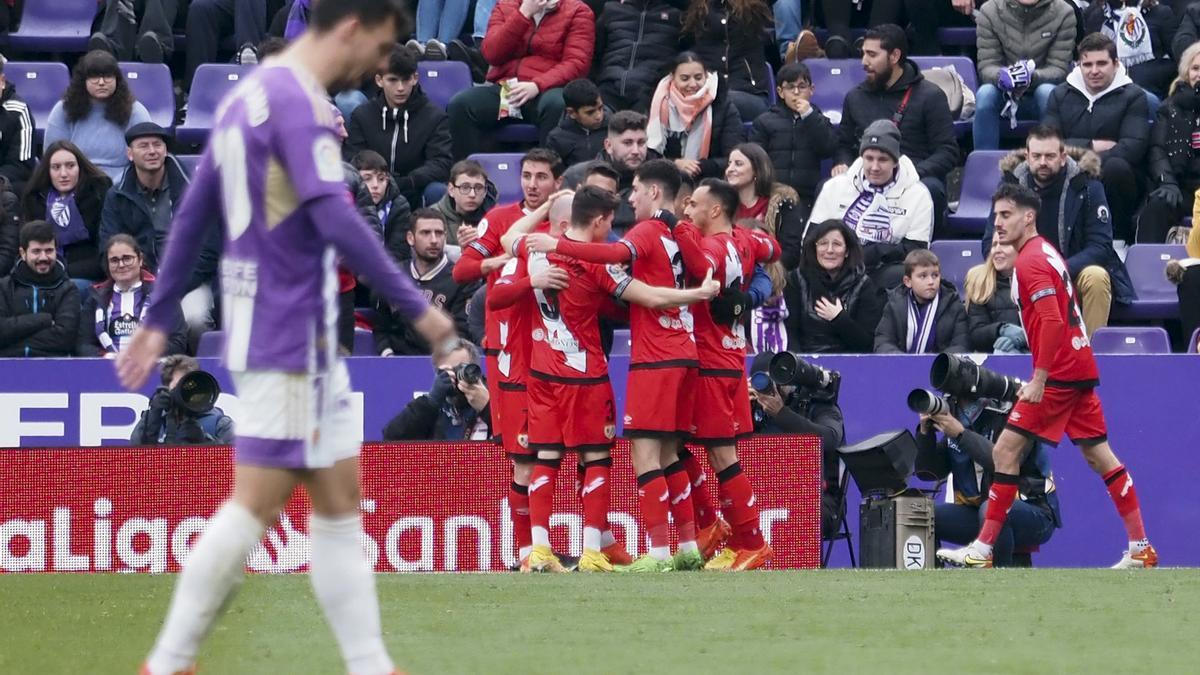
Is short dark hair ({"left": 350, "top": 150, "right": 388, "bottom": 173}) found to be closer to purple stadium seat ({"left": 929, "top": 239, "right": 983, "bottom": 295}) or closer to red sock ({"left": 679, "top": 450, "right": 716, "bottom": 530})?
red sock ({"left": 679, "top": 450, "right": 716, "bottom": 530})

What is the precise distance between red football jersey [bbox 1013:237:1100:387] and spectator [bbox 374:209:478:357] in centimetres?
379

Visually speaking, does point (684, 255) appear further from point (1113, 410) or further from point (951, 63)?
point (951, 63)

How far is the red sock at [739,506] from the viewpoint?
10.1 metres

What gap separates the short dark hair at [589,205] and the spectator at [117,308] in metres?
3.68

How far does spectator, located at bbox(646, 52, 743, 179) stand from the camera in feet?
45.4

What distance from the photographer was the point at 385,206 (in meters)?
13.4

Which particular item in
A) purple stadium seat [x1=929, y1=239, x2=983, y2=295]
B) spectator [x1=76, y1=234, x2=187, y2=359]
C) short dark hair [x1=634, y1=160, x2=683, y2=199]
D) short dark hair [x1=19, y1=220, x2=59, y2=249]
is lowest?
spectator [x1=76, y1=234, x2=187, y2=359]

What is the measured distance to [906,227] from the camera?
43.8ft

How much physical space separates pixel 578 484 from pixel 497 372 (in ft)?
2.65

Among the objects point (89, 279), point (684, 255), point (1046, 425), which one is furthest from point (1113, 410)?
point (89, 279)

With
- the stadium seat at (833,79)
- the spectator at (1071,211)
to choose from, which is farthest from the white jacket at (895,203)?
the stadium seat at (833,79)

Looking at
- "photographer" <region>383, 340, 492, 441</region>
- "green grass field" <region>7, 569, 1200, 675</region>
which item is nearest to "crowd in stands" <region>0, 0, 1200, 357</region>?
"photographer" <region>383, 340, 492, 441</region>

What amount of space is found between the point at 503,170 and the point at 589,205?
477 centimetres

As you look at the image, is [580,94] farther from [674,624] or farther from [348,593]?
[348,593]
